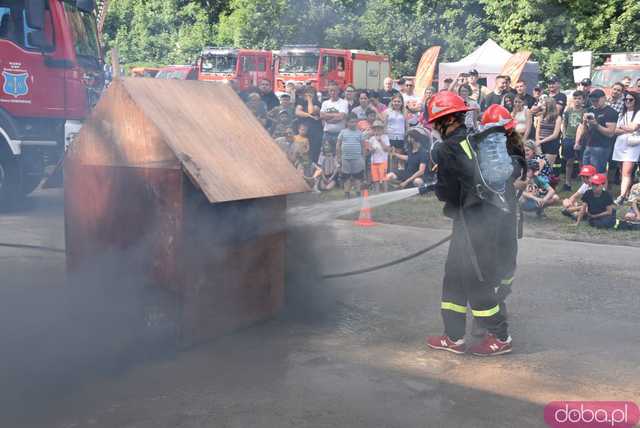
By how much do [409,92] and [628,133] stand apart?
4348 mm

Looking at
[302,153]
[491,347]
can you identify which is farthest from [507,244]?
[302,153]

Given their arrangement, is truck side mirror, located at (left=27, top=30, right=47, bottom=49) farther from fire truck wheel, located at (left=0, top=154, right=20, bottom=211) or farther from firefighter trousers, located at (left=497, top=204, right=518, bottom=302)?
firefighter trousers, located at (left=497, top=204, right=518, bottom=302)

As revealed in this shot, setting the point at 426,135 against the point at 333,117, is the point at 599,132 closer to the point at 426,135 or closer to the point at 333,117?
the point at 426,135

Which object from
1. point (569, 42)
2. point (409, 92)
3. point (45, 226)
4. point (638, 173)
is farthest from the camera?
point (569, 42)

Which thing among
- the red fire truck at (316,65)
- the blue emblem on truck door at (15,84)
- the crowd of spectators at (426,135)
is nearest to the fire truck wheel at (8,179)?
the blue emblem on truck door at (15,84)

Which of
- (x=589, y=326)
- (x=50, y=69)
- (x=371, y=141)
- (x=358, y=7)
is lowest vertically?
(x=589, y=326)

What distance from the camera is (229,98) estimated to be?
5.33 meters

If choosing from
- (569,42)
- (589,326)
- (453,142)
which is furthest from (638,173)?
(569,42)

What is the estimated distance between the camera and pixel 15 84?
29.8ft

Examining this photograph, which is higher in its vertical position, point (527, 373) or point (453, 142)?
point (453, 142)

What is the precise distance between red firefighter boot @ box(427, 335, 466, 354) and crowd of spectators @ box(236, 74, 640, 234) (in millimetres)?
5279

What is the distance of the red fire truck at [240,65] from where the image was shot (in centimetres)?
2558

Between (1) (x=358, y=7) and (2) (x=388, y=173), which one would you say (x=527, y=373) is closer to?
(2) (x=388, y=173)

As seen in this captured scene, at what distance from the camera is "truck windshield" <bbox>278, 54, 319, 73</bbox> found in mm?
24656
